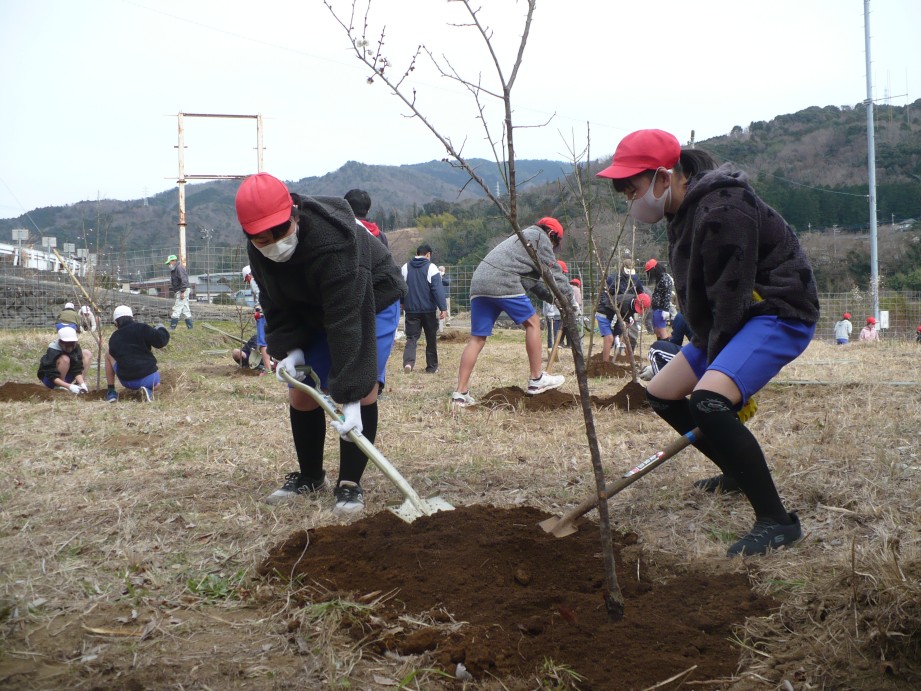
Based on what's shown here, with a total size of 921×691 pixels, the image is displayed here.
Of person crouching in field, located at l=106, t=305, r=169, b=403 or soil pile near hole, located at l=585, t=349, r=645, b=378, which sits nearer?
person crouching in field, located at l=106, t=305, r=169, b=403

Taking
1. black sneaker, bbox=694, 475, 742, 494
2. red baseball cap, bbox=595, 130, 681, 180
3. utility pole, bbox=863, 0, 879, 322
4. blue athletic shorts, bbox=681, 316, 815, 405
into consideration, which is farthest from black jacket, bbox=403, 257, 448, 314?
utility pole, bbox=863, 0, 879, 322

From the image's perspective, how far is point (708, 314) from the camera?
Answer: 9.52 feet

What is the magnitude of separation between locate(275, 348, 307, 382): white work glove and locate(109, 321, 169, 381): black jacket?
4995 millimetres

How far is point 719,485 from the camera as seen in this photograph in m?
3.56

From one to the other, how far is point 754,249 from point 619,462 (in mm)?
2066

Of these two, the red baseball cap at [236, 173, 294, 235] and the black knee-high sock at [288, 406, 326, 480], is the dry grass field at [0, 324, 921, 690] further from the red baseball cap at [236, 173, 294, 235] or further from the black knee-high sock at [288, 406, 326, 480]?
the red baseball cap at [236, 173, 294, 235]

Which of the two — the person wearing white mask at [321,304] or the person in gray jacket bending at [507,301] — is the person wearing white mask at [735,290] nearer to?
the person wearing white mask at [321,304]

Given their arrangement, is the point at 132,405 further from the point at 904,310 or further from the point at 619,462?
the point at 904,310

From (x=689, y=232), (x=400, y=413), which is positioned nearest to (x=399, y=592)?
(x=689, y=232)

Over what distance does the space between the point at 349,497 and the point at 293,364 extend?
2.13ft

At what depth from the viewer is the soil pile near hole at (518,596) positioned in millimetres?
2082

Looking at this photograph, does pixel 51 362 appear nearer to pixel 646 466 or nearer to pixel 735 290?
pixel 646 466

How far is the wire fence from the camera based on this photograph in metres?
16.3

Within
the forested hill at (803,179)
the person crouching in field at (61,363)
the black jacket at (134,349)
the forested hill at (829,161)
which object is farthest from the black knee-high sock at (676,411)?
the forested hill at (829,161)
